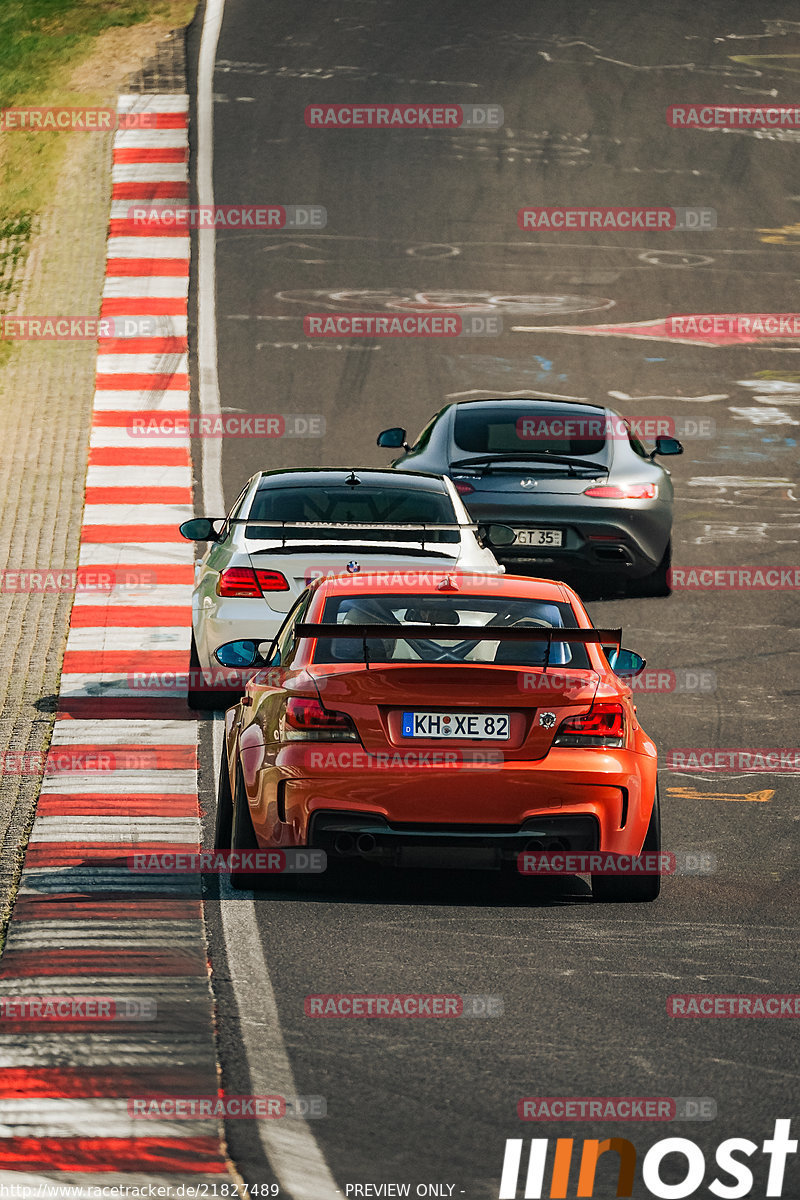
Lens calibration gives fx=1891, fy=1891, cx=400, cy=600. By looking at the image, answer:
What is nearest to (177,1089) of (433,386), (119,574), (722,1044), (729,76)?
(722,1044)

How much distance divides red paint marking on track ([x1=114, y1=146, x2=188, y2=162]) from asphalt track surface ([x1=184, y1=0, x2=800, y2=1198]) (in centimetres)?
58

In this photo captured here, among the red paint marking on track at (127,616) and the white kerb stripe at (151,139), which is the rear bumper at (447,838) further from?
the white kerb stripe at (151,139)

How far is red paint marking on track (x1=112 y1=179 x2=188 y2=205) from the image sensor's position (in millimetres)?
27719

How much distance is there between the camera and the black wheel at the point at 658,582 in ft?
50.7

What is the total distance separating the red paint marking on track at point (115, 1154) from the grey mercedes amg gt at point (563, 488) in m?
9.16

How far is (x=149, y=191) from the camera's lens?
27.9m

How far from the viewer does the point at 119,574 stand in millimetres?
16312

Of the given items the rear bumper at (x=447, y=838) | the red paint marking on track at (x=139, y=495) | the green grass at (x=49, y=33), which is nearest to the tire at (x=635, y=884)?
the rear bumper at (x=447, y=838)

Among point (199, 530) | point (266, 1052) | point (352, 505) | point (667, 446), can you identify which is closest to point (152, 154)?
point (667, 446)

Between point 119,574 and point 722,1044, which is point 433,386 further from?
point 722,1044

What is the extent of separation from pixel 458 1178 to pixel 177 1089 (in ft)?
3.72

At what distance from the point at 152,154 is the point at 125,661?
16.9 m

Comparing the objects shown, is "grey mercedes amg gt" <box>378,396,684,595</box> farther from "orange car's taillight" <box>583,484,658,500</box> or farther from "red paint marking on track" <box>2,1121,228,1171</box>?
"red paint marking on track" <box>2,1121,228,1171</box>

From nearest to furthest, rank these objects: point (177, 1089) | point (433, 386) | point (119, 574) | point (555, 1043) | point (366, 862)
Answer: point (177, 1089) < point (555, 1043) < point (366, 862) < point (119, 574) < point (433, 386)
